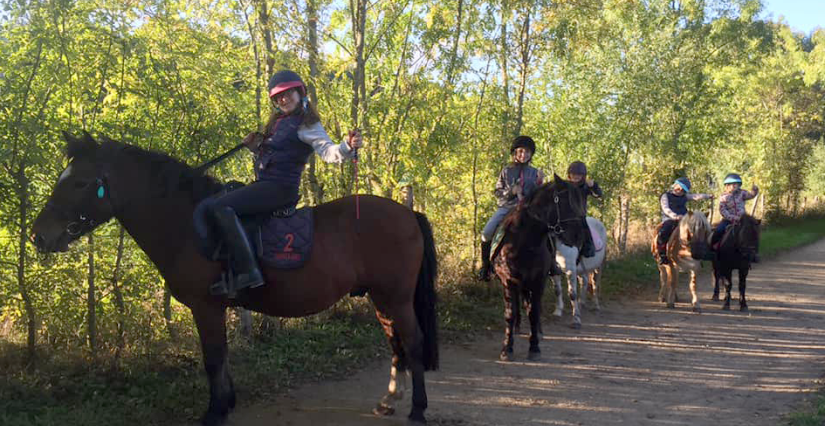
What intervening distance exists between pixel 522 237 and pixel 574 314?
8.46ft

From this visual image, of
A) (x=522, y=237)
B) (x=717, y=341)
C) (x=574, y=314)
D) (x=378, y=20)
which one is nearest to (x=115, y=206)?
(x=522, y=237)

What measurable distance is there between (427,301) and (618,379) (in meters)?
2.75

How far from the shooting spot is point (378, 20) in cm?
841

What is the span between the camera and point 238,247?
4.16 m

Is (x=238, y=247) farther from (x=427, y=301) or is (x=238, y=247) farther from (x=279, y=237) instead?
(x=427, y=301)

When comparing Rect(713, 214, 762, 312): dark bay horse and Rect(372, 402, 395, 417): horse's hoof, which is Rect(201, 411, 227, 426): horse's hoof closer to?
Rect(372, 402, 395, 417): horse's hoof

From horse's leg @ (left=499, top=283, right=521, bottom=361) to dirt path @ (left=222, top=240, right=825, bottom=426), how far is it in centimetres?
15

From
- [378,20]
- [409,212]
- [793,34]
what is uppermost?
[793,34]

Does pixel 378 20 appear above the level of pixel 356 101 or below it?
above

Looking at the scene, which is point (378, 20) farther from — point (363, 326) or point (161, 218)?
point (161, 218)

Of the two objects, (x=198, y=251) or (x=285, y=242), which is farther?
(x=285, y=242)

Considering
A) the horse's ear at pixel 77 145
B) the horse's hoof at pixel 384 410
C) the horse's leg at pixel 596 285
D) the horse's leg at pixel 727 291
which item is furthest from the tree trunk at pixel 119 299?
the horse's leg at pixel 727 291

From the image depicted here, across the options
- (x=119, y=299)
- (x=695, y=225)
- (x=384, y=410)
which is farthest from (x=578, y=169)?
(x=119, y=299)

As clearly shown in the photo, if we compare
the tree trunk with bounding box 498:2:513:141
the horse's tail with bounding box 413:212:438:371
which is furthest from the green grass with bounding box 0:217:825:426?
the tree trunk with bounding box 498:2:513:141
